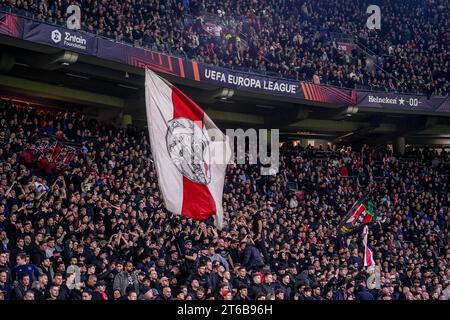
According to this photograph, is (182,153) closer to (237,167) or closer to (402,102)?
(237,167)

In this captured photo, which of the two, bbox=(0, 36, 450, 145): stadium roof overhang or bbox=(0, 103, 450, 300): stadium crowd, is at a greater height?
bbox=(0, 36, 450, 145): stadium roof overhang

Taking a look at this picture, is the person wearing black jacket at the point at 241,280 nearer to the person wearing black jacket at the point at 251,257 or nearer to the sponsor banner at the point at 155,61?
the person wearing black jacket at the point at 251,257

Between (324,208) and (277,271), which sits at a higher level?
(324,208)

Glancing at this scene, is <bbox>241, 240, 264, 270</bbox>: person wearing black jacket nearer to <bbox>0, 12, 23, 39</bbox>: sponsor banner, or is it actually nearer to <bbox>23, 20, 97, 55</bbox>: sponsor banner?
<bbox>23, 20, 97, 55</bbox>: sponsor banner

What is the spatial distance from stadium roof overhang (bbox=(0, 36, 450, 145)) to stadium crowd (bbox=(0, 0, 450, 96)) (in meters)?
1.00

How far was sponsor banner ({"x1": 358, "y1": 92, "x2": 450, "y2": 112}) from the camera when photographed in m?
27.1

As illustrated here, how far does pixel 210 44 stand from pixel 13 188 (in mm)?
11522

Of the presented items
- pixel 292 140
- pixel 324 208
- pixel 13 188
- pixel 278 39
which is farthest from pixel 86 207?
pixel 292 140

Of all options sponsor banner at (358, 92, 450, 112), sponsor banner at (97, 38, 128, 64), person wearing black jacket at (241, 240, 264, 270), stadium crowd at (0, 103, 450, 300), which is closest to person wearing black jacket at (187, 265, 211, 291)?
stadium crowd at (0, 103, 450, 300)

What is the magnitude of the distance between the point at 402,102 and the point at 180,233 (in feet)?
49.5

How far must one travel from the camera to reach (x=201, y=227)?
15.8 meters

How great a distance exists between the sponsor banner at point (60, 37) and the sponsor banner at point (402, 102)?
11.6 metres

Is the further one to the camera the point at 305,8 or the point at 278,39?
the point at 305,8

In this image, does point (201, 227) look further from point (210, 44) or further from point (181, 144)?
point (210, 44)
